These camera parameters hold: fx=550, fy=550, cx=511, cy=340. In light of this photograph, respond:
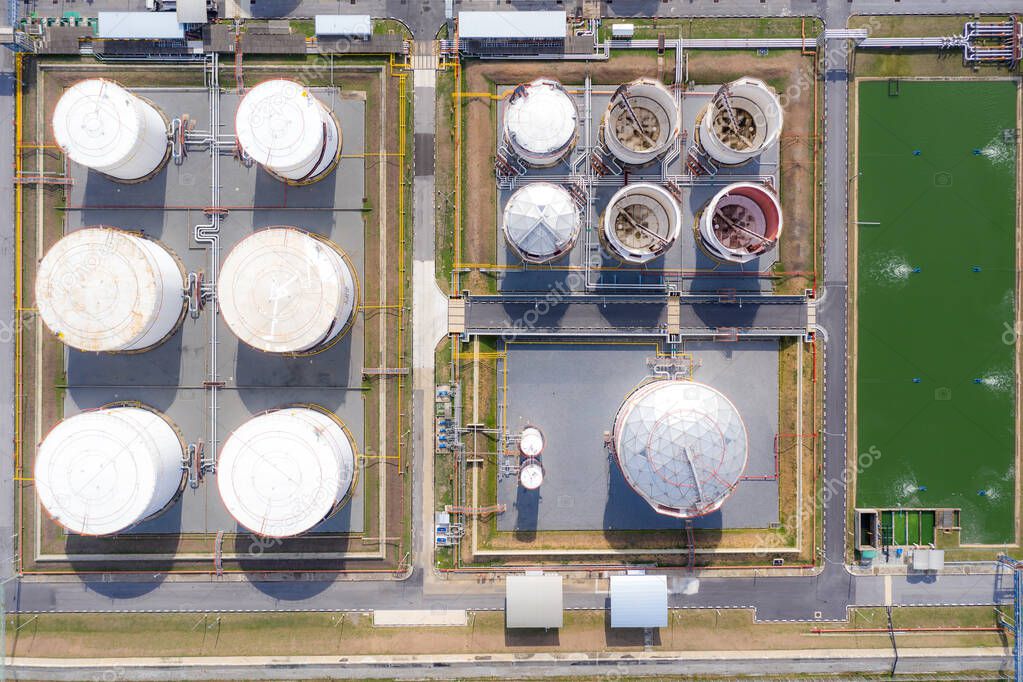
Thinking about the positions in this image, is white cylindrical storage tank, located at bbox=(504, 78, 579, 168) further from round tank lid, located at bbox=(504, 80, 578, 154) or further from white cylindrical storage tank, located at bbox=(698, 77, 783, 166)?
white cylindrical storage tank, located at bbox=(698, 77, 783, 166)

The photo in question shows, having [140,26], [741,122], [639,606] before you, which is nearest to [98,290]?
[140,26]

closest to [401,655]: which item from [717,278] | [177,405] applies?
[177,405]

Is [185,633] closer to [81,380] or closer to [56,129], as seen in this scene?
[81,380]

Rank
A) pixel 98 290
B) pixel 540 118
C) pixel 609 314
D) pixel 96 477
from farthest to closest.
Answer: pixel 609 314, pixel 540 118, pixel 96 477, pixel 98 290

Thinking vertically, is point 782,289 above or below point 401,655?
above

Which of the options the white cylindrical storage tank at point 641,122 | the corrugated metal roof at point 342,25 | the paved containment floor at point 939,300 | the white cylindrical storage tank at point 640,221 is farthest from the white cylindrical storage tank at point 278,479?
the paved containment floor at point 939,300

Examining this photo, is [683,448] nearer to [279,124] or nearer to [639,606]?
[639,606]

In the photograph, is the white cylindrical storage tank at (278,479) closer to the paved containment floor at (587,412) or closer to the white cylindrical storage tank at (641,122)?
the paved containment floor at (587,412)
